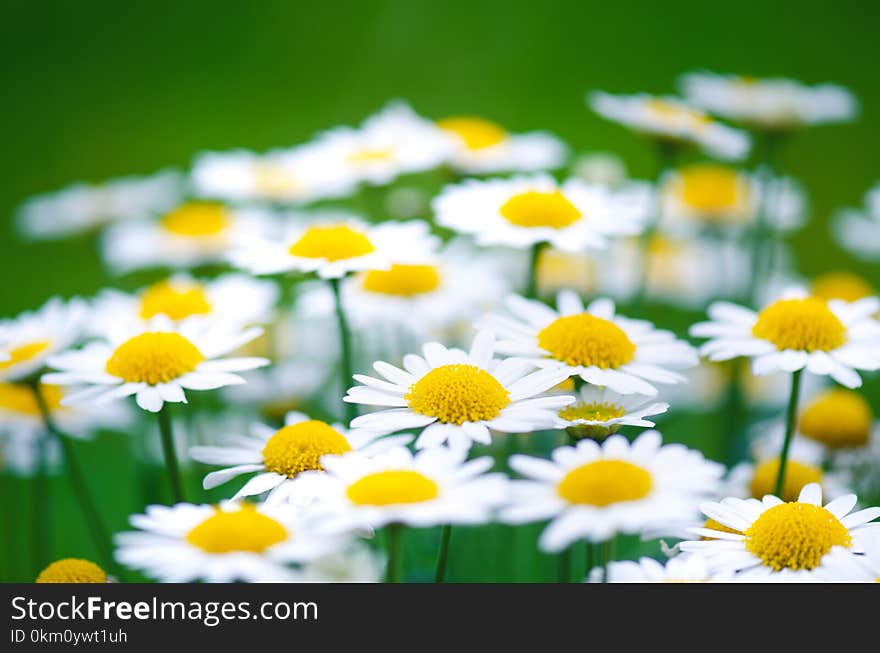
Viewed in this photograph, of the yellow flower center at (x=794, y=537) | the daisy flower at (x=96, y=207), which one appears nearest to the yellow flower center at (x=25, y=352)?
the yellow flower center at (x=794, y=537)

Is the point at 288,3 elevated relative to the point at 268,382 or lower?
elevated

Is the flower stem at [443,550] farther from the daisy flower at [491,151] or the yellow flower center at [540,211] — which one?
the daisy flower at [491,151]

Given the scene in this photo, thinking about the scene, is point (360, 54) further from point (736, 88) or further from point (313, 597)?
point (313, 597)

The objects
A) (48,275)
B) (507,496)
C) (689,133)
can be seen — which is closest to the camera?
(507,496)

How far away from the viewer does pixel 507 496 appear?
582mm

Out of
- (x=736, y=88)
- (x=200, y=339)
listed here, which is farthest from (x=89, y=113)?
(x=200, y=339)

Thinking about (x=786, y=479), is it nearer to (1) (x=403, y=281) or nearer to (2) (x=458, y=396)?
(2) (x=458, y=396)

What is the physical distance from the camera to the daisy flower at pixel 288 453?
0.71m

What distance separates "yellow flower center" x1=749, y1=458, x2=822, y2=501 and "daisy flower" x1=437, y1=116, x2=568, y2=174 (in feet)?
1.80

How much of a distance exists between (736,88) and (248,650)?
109cm

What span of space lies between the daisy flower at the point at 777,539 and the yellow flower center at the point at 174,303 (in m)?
0.59

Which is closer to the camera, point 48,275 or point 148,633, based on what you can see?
point 148,633

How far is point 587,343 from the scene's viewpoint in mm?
809

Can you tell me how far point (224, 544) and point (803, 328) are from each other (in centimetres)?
52
